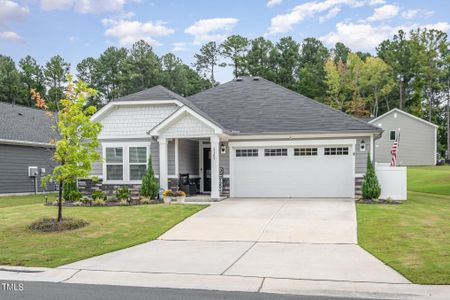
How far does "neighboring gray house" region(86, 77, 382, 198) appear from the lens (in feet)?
55.6

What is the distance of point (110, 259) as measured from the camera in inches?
327

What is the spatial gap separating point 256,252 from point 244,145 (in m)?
9.46

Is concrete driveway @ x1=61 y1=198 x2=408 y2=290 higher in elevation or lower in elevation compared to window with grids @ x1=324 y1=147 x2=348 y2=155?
lower

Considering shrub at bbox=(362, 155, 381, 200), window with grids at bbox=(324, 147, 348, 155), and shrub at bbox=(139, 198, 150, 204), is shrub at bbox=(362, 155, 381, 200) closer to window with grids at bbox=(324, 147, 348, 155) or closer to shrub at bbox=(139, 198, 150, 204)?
window with grids at bbox=(324, 147, 348, 155)

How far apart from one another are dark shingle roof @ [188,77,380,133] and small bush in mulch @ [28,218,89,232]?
326 inches

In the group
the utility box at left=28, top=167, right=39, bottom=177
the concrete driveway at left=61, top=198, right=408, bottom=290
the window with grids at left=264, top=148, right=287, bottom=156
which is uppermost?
the window with grids at left=264, top=148, right=287, bottom=156

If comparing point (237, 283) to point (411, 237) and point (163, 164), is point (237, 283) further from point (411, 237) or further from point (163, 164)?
point (163, 164)

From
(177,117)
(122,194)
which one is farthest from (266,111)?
(122,194)

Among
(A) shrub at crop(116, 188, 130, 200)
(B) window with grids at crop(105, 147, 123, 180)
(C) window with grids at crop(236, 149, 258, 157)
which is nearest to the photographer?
(A) shrub at crop(116, 188, 130, 200)

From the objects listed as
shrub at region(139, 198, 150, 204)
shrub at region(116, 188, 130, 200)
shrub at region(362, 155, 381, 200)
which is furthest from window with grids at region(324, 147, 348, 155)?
shrub at region(116, 188, 130, 200)

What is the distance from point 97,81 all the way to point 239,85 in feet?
131

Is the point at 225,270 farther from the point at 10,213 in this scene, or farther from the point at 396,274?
the point at 10,213

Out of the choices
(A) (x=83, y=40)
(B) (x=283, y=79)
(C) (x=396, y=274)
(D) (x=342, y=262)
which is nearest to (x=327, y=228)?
(D) (x=342, y=262)

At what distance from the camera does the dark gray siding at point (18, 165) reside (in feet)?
72.5
